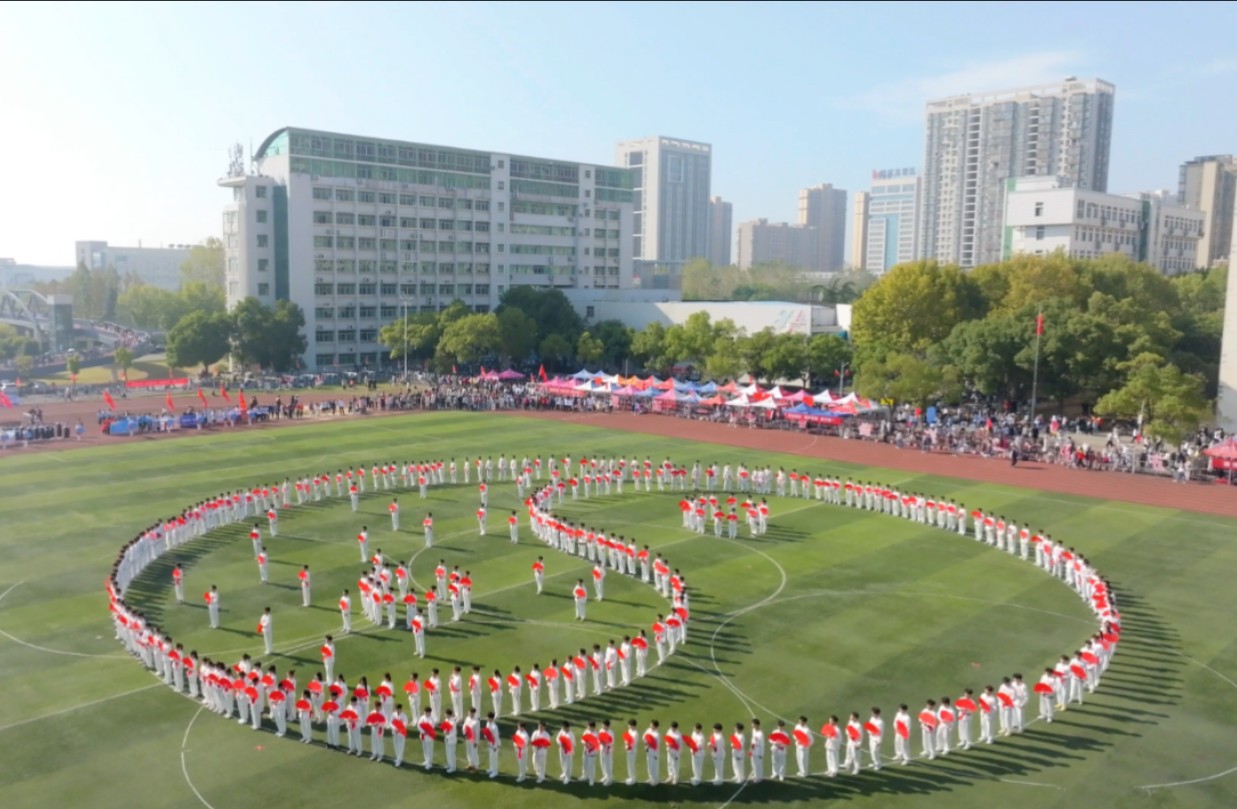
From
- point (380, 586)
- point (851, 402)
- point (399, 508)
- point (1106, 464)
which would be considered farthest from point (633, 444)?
point (380, 586)

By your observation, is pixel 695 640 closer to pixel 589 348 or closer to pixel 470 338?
pixel 470 338

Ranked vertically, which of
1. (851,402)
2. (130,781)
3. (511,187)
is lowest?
(130,781)

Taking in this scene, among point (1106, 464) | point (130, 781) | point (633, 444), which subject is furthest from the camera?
point (633, 444)

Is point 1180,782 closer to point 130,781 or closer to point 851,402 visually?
point 130,781

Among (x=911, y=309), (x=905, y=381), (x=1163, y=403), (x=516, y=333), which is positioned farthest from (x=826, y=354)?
(x=516, y=333)

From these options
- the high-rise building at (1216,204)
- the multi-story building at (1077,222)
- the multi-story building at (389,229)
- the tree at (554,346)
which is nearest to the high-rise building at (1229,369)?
the multi-story building at (1077,222)

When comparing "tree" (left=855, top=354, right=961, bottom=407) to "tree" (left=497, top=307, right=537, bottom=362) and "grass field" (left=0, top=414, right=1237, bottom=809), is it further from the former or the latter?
"tree" (left=497, top=307, right=537, bottom=362)

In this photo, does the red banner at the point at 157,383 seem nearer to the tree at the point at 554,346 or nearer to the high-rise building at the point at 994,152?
the tree at the point at 554,346
